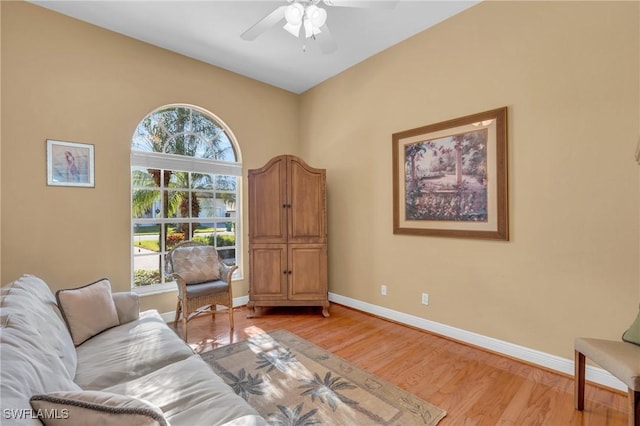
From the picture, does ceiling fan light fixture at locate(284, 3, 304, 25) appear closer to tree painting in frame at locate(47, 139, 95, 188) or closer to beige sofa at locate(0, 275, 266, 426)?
beige sofa at locate(0, 275, 266, 426)

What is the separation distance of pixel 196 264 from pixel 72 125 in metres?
1.79

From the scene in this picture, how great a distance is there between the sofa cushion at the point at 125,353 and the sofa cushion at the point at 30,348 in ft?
0.33

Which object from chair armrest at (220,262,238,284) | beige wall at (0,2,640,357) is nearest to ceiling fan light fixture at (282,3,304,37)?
beige wall at (0,2,640,357)

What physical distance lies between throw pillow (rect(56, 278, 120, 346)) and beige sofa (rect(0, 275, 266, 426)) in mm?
16

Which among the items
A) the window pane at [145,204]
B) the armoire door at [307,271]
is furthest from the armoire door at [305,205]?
the window pane at [145,204]

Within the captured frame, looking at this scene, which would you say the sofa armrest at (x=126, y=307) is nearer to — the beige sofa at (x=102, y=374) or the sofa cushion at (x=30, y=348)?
the beige sofa at (x=102, y=374)

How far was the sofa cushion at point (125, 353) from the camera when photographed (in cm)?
148

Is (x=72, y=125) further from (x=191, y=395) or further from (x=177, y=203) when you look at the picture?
(x=191, y=395)

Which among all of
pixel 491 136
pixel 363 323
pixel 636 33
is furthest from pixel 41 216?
pixel 636 33

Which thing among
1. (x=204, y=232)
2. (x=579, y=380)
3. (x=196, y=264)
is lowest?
(x=579, y=380)

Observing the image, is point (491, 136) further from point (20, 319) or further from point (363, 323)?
point (20, 319)

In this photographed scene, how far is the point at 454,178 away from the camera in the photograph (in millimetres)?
2762

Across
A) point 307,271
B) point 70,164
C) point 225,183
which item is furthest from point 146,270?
point 307,271

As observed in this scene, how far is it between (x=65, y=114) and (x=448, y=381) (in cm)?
409
